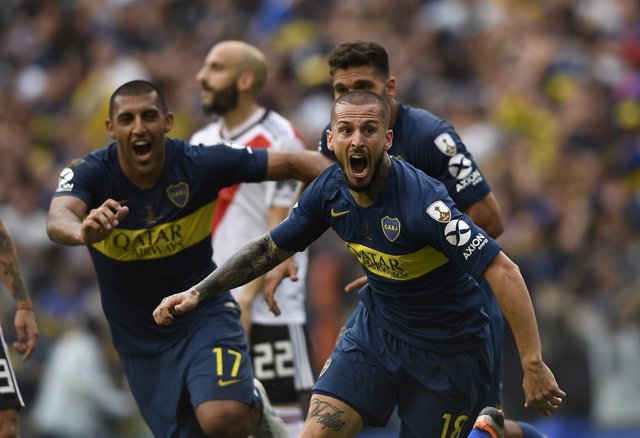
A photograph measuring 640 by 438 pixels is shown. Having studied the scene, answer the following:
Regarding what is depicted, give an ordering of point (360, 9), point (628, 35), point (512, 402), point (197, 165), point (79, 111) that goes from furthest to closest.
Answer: point (79, 111) → point (360, 9) → point (628, 35) → point (512, 402) → point (197, 165)

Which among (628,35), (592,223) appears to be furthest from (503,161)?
(628,35)

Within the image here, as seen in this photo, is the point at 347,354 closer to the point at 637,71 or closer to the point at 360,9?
the point at 637,71

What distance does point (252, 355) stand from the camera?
1024cm

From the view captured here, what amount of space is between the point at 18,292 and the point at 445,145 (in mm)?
2825

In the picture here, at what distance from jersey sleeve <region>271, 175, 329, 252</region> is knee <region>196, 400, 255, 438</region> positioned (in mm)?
1230

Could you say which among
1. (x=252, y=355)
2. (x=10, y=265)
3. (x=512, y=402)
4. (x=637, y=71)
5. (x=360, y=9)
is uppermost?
(x=360, y=9)

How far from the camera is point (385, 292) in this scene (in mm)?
7832

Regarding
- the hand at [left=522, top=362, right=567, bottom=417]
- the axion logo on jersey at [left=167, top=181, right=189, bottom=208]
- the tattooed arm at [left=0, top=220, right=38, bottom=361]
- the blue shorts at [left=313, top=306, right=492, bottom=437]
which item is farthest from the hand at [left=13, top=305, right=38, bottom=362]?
the hand at [left=522, top=362, right=567, bottom=417]

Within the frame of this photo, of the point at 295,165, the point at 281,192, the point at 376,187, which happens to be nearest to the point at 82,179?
the point at 295,165

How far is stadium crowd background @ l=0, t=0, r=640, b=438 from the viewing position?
13492 millimetres

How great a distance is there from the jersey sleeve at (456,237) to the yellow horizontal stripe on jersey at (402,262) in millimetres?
245

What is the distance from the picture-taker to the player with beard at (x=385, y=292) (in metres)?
7.46

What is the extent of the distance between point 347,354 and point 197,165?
1669 millimetres

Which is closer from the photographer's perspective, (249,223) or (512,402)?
(249,223)
